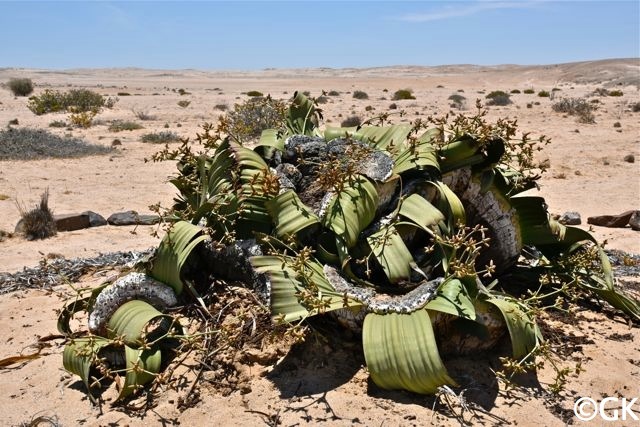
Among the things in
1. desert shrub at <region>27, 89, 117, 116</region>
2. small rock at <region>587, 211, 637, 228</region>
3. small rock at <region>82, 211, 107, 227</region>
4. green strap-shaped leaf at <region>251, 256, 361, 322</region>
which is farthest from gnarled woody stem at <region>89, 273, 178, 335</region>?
desert shrub at <region>27, 89, 117, 116</region>

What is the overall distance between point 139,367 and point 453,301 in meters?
1.25

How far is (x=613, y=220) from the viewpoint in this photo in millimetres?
6277

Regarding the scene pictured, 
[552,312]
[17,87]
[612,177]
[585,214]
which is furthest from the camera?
[17,87]

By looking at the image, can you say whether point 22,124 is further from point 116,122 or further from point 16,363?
point 16,363

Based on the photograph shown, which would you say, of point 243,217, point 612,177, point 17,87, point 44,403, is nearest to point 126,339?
point 44,403

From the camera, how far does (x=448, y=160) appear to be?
281 cm

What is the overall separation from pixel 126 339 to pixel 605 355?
6.92 feet

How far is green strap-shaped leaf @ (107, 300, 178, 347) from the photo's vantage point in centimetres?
254

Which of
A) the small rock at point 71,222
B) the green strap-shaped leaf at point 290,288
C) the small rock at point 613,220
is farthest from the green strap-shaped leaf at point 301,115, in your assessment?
the small rock at point 613,220

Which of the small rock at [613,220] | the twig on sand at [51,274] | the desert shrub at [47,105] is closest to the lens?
the twig on sand at [51,274]

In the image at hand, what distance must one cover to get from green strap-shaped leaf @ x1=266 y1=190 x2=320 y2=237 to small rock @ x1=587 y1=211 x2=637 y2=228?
4669mm

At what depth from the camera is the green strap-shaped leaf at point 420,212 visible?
2.56 meters

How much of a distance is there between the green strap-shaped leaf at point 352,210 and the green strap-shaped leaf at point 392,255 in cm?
9

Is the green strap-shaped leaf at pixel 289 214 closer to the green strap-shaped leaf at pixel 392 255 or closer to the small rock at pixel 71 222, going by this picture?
the green strap-shaped leaf at pixel 392 255
